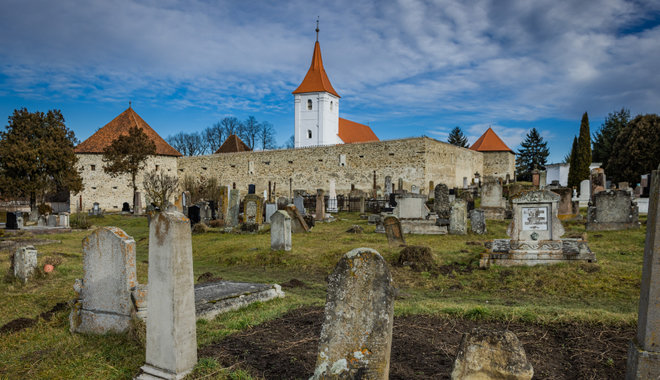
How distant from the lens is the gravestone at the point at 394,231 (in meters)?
10.2

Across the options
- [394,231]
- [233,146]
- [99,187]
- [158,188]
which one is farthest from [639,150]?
[99,187]

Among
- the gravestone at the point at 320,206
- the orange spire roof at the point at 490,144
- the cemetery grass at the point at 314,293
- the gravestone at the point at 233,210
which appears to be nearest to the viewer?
the cemetery grass at the point at 314,293

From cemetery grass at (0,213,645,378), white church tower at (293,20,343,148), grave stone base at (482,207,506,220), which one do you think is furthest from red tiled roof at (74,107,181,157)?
grave stone base at (482,207,506,220)

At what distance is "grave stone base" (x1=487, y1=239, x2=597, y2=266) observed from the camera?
7.52 metres

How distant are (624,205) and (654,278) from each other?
10.9 metres

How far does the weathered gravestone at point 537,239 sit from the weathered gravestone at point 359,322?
578 cm

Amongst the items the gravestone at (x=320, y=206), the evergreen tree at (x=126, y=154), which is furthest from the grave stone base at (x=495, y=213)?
the evergreen tree at (x=126, y=154)

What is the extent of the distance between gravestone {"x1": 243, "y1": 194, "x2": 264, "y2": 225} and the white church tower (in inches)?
1244

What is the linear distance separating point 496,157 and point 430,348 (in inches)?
1645

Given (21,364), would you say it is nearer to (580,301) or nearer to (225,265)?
(225,265)

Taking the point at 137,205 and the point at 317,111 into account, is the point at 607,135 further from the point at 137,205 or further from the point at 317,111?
the point at 137,205

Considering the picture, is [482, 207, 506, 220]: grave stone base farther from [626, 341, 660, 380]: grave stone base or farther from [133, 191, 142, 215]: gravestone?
[133, 191, 142, 215]: gravestone

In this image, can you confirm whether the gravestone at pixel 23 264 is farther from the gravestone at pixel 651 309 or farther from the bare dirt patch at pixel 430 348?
the gravestone at pixel 651 309

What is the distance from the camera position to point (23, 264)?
7039 millimetres
